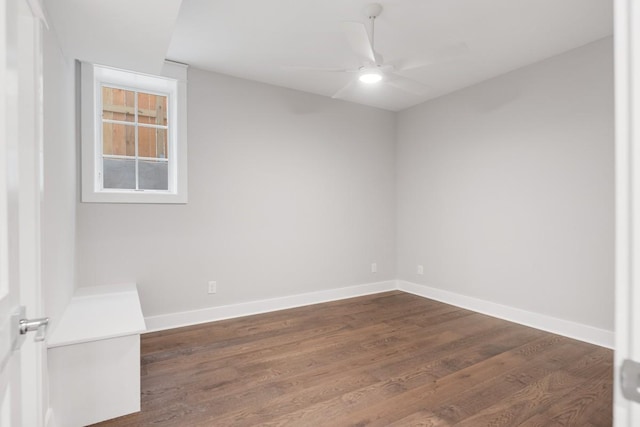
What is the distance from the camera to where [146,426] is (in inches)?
71.3

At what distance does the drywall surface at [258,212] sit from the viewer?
313 centimetres

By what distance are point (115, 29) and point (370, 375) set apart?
9.37 ft

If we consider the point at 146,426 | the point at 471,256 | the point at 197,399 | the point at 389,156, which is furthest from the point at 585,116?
the point at 146,426

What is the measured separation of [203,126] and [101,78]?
3.15 feet

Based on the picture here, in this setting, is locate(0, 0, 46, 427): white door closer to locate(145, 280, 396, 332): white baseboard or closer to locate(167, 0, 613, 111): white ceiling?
locate(167, 0, 613, 111): white ceiling

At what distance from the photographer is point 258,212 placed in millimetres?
3746

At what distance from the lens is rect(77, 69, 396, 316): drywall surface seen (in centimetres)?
313

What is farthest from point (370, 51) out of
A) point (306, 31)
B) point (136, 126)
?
point (136, 126)

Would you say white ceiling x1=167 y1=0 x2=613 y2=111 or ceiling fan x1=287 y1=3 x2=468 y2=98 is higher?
white ceiling x1=167 y1=0 x2=613 y2=111

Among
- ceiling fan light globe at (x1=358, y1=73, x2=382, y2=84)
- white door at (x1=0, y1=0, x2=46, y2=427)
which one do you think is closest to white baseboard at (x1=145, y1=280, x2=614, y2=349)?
white door at (x1=0, y1=0, x2=46, y2=427)

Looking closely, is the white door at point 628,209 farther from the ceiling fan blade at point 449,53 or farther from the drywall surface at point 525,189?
the drywall surface at point 525,189

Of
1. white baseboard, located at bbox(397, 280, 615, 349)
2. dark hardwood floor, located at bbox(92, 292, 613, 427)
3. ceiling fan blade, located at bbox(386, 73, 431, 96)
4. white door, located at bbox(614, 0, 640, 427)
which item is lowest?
dark hardwood floor, located at bbox(92, 292, 613, 427)

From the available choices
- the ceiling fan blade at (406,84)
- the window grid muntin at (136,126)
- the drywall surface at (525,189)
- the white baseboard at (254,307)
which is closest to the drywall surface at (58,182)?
the window grid muntin at (136,126)

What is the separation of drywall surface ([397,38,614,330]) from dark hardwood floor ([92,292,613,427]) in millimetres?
538
